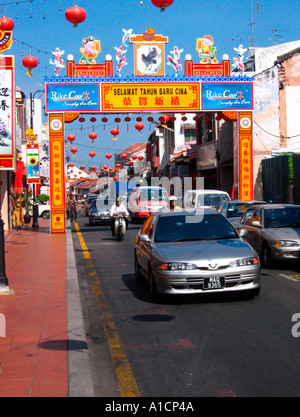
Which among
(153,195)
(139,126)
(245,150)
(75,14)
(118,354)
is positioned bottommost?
(118,354)

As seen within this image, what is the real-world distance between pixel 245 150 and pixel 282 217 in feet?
40.5

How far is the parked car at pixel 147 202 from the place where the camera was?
30.1 m

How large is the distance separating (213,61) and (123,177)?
66.7 metres

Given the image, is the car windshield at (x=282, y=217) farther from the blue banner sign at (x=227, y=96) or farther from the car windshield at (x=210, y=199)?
the blue banner sign at (x=227, y=96)

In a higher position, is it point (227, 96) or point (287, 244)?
point (227, 96)

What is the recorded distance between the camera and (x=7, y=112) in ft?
60.7

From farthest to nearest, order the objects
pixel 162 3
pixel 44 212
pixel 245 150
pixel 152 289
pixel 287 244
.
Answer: pixel 44 212 → pixel 245 150 → pixel 162 3 → pixel 287 244 → pixel 152 289

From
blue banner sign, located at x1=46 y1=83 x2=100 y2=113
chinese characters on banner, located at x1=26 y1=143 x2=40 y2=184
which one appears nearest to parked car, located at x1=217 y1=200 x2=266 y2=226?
blue banner sign, located at x1=46 y1=83 x2=100 y2=113

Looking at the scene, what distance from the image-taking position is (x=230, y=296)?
934cm

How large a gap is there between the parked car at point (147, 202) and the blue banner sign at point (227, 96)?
7241 millimetres

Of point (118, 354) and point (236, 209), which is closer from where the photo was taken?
point (118, 354)

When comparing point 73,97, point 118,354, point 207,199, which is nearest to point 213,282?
point 118,354

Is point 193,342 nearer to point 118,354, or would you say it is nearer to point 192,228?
point 118,354
